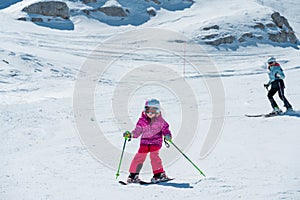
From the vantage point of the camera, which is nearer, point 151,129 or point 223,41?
point 151,129

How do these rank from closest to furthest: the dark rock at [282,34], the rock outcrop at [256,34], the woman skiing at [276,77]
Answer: the woman skiing at [276,77] < the rock outcrop at [256,34] < the dark rock at [282,34]

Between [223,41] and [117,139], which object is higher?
[117,139]

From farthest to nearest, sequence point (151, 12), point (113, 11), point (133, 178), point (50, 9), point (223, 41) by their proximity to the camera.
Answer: point (151, 12), point (113, 11), point (50, 9), point (223, 41), point (133, 178)

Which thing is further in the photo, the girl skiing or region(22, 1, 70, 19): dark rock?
region(22, 1, 70, 19): dark rock

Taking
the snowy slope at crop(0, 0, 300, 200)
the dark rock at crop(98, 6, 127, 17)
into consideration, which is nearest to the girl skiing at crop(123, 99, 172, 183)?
the snowy slope at crop(0, 0, 300, 200)

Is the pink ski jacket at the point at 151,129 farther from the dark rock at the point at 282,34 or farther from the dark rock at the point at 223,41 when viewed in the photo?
the dark rock at the point at 282,34

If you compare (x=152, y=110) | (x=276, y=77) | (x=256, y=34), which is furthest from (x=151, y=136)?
(x=256, y=34)

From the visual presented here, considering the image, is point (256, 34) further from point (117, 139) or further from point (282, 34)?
point (117, 139)

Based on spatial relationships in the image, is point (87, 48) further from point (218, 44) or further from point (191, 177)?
point (191, 177)

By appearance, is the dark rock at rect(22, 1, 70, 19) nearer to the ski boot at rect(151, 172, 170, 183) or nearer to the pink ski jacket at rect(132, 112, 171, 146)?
the pink ski jacket at rect(132, 112, 171, 146)

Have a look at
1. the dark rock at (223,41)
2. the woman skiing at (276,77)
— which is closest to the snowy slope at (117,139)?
the woman skiing at (276,77)

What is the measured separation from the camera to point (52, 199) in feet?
14.5

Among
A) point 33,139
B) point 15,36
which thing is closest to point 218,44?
point 15,36

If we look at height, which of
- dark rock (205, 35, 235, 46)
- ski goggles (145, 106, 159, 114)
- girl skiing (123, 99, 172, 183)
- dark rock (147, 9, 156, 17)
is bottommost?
dark rock (205, 35, 235, 46)
